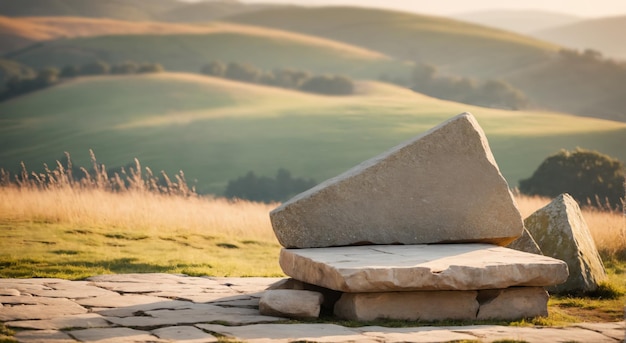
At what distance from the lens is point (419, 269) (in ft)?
25.2

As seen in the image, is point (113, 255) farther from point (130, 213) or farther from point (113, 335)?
point (113, 335)

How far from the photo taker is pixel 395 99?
5591 cm

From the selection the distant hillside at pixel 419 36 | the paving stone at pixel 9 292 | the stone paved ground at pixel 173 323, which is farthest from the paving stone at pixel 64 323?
the distant hillside at pixel 419 36

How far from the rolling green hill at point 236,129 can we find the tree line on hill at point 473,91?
189 inches

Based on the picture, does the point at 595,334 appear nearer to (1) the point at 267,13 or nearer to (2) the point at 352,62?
(2) the point at 352,62

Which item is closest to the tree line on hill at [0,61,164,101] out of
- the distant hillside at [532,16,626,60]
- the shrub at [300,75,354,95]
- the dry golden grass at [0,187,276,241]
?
the shrub at [300,75,354,95]

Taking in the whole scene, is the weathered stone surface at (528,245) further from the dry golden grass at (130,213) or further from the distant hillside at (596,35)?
the distant hillside at (596,35)

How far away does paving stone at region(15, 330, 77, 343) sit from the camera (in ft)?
21.0

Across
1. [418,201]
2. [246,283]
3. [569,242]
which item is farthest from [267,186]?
[418,201]

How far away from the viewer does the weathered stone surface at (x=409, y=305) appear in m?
7.83

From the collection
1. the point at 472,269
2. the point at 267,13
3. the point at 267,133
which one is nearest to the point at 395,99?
the point at 267,133

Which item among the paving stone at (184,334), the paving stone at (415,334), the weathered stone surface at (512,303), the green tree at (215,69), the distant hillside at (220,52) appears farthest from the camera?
the green tree at (215,69)

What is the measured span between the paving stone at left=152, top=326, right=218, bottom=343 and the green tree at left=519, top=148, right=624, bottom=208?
22.6 metres

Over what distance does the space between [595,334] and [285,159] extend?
132 ft
